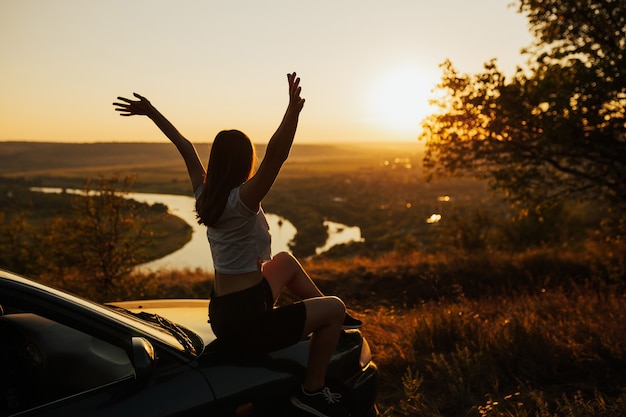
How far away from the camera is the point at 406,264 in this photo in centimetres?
1201

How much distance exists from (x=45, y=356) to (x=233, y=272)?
3.22ft

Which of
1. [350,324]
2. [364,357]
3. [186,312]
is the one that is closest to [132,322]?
[186,312]

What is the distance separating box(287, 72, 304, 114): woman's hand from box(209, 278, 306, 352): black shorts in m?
0.98

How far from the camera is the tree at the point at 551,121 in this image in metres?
9.10

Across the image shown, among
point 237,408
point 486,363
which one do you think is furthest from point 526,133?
point 237,408

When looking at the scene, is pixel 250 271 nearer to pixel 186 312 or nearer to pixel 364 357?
pixel 186 312

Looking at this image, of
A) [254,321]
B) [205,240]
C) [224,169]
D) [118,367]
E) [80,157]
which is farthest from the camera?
[80,157]

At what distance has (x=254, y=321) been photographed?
2.58 m

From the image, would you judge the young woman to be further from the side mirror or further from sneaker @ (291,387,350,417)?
the side mirror

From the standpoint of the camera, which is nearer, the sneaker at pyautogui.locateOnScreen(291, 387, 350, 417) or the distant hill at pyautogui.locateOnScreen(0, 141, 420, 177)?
the sneaker at pyautogui.locateOnScreen(291, 387, 350, 417)

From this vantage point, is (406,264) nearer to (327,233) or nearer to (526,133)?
(526,133)

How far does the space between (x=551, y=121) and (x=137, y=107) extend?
27.6 feet

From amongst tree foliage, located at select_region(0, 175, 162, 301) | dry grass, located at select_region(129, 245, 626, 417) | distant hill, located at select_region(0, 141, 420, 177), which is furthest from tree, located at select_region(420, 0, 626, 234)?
distant hill, located at select_region(0, 141, 420, 177)

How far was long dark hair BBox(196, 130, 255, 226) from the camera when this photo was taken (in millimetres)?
2627
